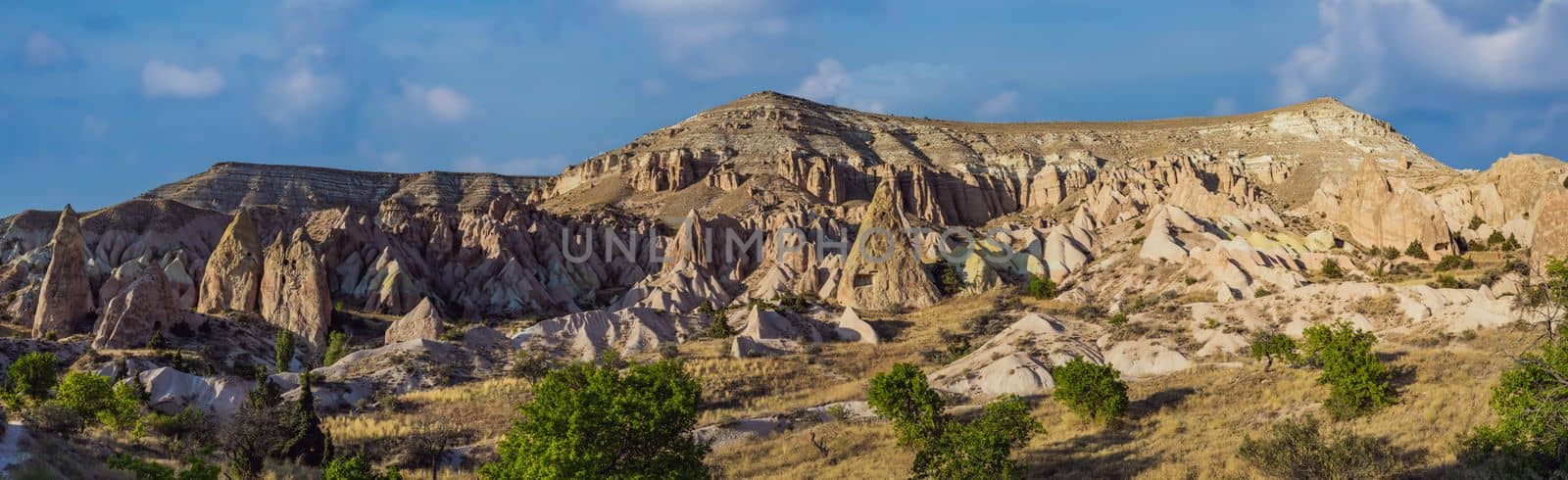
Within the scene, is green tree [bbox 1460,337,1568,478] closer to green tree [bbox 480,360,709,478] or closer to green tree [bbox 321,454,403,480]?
green tree [bbox 480,360,709,478]

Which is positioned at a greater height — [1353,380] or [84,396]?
[84,396]

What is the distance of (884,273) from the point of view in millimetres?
68312

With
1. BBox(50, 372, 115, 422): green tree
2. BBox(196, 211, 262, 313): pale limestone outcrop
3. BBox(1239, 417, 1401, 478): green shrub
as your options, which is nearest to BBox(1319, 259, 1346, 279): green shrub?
BBox(1239, 417, 1401, 478): green shrub

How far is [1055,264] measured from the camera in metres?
71.6

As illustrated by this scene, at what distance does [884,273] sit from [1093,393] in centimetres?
4091

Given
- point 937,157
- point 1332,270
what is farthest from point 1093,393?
point 937,157

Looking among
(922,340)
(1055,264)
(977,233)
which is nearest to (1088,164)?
(977,233)

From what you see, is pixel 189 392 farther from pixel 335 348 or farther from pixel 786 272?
pixel 786 272

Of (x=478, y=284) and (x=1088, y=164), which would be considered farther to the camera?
(x=1088, y=164)

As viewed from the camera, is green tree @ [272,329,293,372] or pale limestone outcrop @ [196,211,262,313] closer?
green tree @ [272,329,293,372]

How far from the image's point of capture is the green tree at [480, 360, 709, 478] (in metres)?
15.5

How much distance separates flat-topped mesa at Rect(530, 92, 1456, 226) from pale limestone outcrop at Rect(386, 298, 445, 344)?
5273cm

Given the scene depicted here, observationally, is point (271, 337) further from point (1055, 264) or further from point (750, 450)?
point (1055, 264)

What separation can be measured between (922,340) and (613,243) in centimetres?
4765
